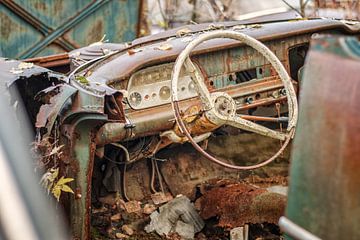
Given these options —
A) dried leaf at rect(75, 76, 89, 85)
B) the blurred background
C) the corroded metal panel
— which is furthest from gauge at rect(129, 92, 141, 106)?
the corroded metal panel

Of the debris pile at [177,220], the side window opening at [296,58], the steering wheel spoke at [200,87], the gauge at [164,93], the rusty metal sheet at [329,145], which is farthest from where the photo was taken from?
the side window opening at [296,58]

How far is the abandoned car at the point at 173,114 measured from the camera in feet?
13.1

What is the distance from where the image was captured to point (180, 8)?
447 inches

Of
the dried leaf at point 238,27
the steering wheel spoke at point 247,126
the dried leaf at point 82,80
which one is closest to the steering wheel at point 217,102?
the steering wheel spoke at point 247,126

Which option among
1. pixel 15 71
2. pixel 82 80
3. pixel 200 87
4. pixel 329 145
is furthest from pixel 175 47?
pixel 329 145

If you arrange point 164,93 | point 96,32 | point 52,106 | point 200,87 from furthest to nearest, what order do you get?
point 96,32 → point 164,93 → point 200,87 → point 52,106

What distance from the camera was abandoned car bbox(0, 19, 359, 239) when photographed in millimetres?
4004

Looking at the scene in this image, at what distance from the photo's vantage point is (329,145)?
2223 mm

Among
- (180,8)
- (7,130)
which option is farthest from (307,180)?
(180,8)

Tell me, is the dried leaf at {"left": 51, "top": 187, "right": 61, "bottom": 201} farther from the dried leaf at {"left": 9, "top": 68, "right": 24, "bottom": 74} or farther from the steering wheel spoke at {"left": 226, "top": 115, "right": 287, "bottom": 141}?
the steering wheel spoke at {"left": 226, "top": 115, "right": 287, "bottom": 141}

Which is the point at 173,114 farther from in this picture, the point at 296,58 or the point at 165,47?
the point at 296,58

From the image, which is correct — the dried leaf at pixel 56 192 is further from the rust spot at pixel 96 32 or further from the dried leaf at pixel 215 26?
the rust spot at pixel 96 32

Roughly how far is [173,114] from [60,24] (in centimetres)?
344

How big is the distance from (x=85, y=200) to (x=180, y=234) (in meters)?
0.93
